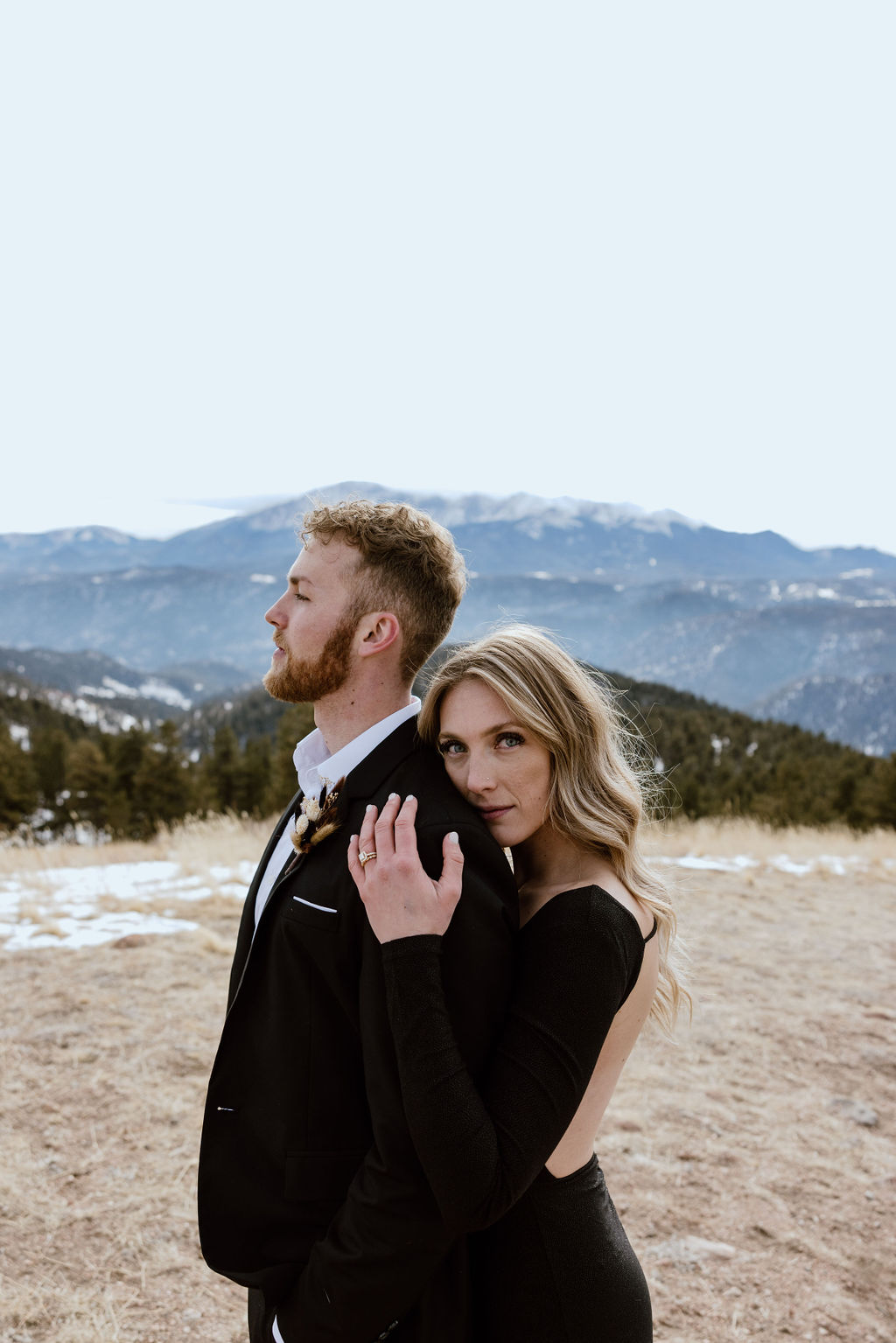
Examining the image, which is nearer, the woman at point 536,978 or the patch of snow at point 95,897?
the woman at point 536,978

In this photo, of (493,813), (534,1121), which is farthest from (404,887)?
(534,1121)

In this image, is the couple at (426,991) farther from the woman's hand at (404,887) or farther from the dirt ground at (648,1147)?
the dirt ground at (648,1147)

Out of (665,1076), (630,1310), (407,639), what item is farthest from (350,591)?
(665,1076)

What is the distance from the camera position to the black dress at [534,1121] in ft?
5.12

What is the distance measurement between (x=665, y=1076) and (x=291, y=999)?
4.65m

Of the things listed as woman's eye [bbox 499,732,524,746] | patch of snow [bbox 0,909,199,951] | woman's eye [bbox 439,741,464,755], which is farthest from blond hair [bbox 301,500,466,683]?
patch of snow [bbox 0,909,199,951]

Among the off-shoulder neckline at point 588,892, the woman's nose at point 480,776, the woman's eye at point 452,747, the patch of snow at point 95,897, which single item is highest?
the woman's eye at point 452,747

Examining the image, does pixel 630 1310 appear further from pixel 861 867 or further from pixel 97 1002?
pixel 861 867

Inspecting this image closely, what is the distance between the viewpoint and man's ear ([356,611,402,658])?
2123 millimetres

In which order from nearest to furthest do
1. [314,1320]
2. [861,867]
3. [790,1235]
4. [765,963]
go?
[314,1320], [790,1235], [765,963], [861,867]

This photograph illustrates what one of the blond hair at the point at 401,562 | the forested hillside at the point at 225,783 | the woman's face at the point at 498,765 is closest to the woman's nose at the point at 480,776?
the woman's face at the point at 498,765

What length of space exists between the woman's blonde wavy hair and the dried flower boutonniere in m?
0.27

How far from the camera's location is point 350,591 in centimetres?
214

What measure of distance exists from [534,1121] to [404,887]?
482 mm
